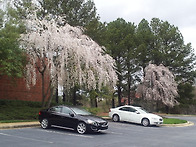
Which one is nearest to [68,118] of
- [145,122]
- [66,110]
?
[66,110]

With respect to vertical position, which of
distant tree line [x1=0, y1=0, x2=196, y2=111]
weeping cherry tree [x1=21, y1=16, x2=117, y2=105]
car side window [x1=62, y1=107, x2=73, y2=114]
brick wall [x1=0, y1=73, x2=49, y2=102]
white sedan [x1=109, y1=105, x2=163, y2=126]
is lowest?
white sedan [x1=109, y1=105, x2=163, y2=126]

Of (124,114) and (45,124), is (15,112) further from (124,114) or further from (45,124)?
(124,114)

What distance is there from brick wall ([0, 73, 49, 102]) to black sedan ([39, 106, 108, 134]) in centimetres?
927

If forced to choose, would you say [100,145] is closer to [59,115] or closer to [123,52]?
[59,115]

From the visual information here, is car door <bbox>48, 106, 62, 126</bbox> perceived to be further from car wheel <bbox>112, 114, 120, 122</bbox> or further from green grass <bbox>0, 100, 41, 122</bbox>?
car wheel <bbox>112, 114, 120, 122</bbox>

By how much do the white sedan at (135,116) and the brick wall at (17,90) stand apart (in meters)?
8.46

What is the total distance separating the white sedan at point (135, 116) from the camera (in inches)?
713

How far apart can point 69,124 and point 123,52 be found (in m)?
26.3

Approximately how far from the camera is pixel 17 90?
77.8 feet

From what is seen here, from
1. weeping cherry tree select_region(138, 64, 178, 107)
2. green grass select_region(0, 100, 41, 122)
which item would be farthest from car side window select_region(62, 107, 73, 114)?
weeping cherry tree select_region(138, 64, 178, 107)

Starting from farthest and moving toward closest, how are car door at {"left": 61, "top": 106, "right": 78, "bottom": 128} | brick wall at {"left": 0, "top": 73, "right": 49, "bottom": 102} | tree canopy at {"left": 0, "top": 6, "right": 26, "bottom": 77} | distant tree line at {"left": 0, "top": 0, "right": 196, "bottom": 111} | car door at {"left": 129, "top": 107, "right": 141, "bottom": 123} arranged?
distant tree line at {"left": 0, "top": 0, "right": 196, "bottom": 111} < brick wall at {"left": 0, "top": 73, "right": 49, "bottom": 102} < car door at {"left": 129, "top": 107, "right": 141, "bottom": 123} < tree canopy at {"left": 0, "top": 6, "right": 26, "bottom": 77} < car door at {"left": 61, "top": 106, "right": 78, "bottom": 128}

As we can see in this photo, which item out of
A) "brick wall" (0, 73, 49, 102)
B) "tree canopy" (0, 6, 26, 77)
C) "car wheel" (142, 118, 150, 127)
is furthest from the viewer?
"brick wall" (0, 73, 49, 102)

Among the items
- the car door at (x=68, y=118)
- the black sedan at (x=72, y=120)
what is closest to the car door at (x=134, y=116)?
the black sedan at (x=72, y=120)

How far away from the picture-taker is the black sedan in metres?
12.3
